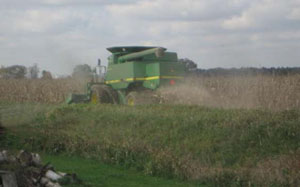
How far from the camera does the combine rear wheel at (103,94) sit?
2564cm

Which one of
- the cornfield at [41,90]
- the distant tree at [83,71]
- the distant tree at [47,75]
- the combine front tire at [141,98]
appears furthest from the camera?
the distant tree at [47,75]

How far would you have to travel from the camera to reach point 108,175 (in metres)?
12.5

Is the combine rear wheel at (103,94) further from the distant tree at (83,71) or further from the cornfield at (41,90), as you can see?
the cornfield at (41,90)

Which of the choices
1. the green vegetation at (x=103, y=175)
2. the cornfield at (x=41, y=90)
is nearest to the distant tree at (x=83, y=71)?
the cornfield at (x=41, y=90)

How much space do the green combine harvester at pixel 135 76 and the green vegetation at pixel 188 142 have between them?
Answer: 380 cm

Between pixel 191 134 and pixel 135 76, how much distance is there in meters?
9.30

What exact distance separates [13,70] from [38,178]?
53963 mm

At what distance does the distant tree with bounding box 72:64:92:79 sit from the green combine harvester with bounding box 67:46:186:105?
9.86 feet

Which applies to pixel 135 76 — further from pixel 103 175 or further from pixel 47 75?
pixel 47 75

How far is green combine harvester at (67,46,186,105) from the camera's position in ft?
76.9

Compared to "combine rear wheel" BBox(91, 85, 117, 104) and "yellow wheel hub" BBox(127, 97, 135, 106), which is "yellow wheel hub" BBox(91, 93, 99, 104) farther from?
"yellow wheel hub" BBox(127, 97, 135, 106)

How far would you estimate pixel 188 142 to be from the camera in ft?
49.4

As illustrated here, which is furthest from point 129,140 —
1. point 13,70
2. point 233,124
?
point 13,70

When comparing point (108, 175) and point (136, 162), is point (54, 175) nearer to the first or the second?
point (108, 175)
